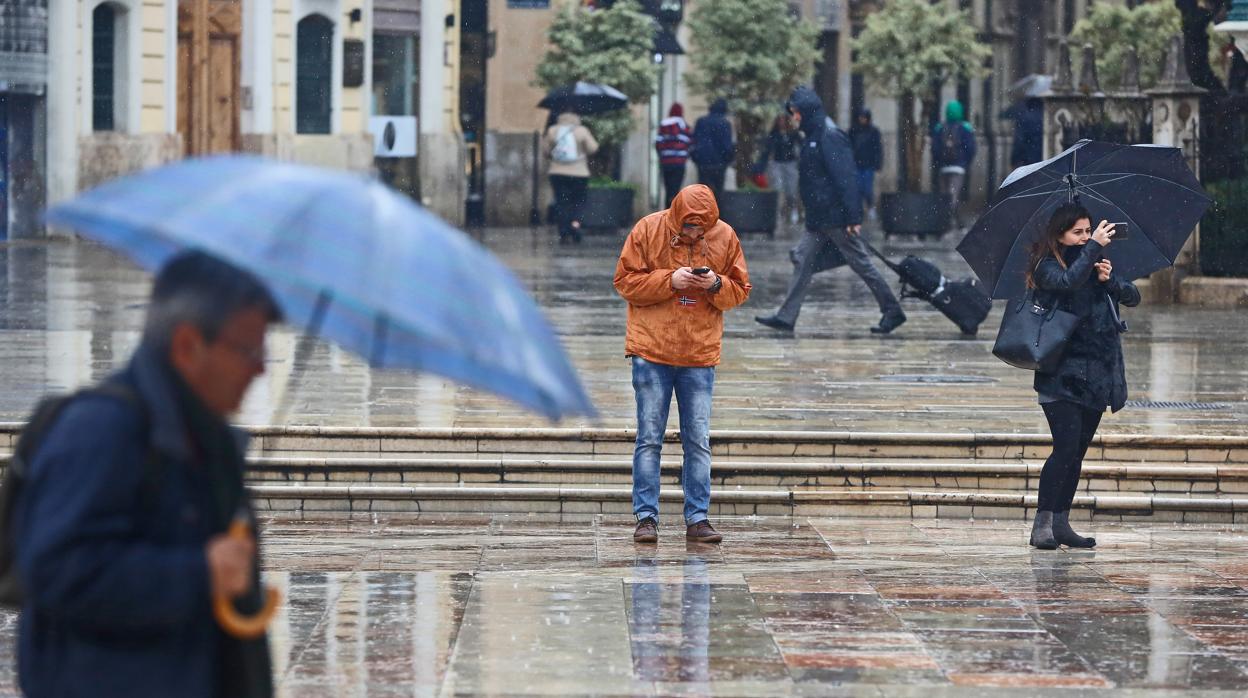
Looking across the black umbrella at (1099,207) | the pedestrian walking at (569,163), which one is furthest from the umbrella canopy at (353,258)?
the pedestrian walking at (569,163)

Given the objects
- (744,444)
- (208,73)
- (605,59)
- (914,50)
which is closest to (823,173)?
(744,444)

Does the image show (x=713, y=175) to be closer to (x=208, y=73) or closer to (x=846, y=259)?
(x=208, y=73)

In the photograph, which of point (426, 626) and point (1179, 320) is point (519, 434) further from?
point (1179, 320)

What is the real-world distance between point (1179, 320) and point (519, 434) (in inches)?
364

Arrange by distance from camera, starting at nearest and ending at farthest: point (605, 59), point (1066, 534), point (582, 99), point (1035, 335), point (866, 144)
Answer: point (1035, 335)
point (1066, 534)
point (582, 99)
point (605, 59)
point (866, 144)

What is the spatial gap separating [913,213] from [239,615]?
94.4 feet

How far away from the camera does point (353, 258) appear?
12.1 ft

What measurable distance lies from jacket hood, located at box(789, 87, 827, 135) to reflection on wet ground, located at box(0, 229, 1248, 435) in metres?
1.54

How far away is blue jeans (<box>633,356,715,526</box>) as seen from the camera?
9773 millimetres

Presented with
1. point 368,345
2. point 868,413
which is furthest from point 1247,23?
point 368,345

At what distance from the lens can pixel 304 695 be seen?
6.72 m

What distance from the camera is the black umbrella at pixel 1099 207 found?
10.1 meters

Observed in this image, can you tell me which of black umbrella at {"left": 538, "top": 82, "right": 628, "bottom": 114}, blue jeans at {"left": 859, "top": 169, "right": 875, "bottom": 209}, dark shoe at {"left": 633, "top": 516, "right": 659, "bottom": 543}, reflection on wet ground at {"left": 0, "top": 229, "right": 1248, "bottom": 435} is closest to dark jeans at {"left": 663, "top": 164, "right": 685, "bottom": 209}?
black umbrella at {"left": 538, "top": 82, "right": 628, "bottom": 114}

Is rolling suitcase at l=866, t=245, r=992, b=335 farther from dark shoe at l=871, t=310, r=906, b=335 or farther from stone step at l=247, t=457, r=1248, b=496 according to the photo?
stone step at l=247, t=457, r=1248, b=496
